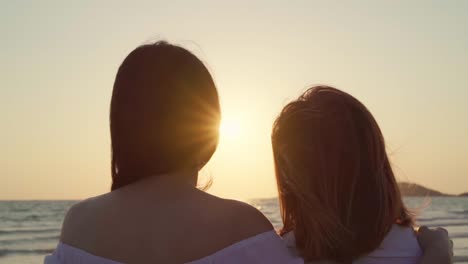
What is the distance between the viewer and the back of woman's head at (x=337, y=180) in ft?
9.52

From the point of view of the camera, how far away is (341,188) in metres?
2.96

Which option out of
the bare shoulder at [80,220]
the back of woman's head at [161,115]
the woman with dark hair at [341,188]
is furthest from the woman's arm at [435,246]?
the bare shoulder at [80,220]

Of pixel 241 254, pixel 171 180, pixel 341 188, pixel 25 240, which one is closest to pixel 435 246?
pixel 341 188

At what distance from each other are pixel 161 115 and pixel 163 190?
0.93 feet

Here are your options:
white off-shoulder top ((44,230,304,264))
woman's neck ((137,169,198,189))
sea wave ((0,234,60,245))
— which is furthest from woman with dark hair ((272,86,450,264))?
sea wave ((0,234,60,245))

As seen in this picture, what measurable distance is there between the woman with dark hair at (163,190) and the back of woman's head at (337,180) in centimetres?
42

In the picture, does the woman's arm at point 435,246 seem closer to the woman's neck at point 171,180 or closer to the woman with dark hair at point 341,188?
the woman with dark hair at point 341,188

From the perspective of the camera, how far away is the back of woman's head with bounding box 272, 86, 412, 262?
290cm

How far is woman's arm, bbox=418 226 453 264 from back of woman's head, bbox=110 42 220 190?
3.40 feet

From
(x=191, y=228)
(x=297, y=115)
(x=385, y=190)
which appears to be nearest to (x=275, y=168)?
(x=297, y=115)

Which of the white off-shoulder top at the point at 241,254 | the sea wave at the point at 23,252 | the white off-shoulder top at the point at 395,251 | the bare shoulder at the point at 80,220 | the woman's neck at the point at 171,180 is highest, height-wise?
the woman's neck at the point at 171,180

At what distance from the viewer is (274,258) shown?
2.60 m

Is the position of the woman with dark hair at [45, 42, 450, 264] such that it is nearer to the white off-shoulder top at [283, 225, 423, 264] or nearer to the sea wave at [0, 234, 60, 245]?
the white off-shoulder top at [283, 225, 423, 264]

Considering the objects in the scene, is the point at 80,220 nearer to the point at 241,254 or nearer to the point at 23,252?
the point at 241,254
